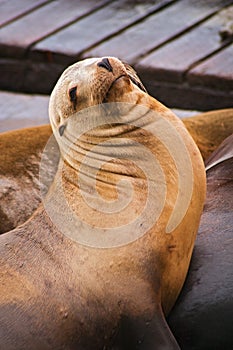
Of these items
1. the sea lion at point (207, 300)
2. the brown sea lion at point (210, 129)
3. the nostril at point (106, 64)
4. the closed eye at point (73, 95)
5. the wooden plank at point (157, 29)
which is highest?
the nostril at point (106, 64)

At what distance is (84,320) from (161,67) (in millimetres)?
3692

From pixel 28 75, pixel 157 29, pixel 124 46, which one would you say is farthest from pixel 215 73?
pixel 28 75

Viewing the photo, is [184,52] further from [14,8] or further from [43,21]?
[14,8]

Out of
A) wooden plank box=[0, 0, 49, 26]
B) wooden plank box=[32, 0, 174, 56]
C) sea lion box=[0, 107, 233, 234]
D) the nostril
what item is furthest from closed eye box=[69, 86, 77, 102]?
wooden plank box=[0, 0, 49, 26]

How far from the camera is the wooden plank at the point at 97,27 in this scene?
337 inches

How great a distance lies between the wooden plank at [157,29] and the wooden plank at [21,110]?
50 centimetres

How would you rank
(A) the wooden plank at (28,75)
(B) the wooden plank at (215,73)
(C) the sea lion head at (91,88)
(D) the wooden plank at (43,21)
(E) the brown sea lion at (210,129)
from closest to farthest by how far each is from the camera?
(C) the sea lion head at (91,88) < (E) the brown sea lion at (210,129) < (B) the wooden plank at (215,73) < (A) the wooden plank at (28,75) < (D) the wooden plank at (43,21)

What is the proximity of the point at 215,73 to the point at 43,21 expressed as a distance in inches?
75.4

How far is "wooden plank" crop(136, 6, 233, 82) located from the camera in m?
7.95

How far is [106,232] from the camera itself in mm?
4641

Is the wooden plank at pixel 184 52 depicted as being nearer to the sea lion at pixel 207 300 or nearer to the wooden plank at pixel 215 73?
the wooden plank at pixel 215 73

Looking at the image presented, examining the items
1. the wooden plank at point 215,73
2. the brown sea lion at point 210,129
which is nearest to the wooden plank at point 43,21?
the wooden plank at point 215,73

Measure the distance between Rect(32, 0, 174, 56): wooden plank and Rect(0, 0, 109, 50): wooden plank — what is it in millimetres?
104

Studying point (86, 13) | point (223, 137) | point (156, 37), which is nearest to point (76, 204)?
point (223, 137)
